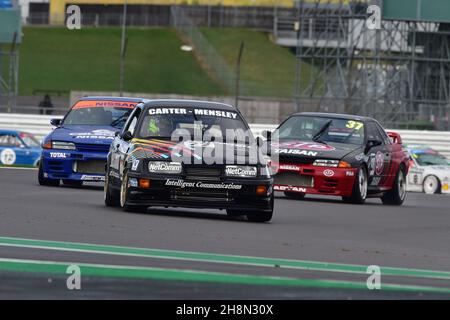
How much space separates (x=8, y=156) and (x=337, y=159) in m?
13.7

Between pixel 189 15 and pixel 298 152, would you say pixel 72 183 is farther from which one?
pixel 189 15

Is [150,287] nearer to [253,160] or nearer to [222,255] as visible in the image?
[222,255]

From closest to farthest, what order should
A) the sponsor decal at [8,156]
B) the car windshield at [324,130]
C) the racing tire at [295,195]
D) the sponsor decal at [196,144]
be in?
the sponsor decal at [196,144] < the car windshield at [324,130] < the racing tire at [295,195] < the sponsor decal at [8,156]

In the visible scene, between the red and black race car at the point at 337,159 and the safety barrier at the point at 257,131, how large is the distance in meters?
11.4

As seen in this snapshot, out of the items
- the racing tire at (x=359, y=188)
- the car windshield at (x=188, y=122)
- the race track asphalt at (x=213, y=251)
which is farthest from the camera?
the racing tire at (x=359, y=188)

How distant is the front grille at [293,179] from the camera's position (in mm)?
18938

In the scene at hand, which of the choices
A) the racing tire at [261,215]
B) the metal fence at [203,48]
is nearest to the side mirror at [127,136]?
the racing tire at [261,215]

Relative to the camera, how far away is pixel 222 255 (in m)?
10.3

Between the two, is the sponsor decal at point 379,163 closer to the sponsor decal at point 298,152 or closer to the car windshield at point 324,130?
the car windshield at point 324,130

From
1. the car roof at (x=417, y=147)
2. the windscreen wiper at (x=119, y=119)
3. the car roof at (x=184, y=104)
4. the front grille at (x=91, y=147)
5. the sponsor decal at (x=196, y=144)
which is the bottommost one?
the front grille at (x=91, y=147)

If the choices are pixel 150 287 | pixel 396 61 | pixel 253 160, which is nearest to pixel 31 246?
pixel 150 287

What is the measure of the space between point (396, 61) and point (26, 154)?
92.9 feet

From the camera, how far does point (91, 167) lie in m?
19.0

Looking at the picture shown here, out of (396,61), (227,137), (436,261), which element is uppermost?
(396,61)
